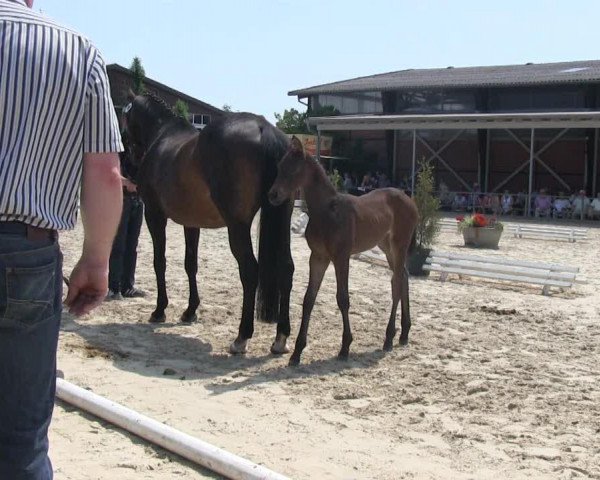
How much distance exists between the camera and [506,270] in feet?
37.4

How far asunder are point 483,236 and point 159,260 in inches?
398

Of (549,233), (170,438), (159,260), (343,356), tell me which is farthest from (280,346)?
(549,233)

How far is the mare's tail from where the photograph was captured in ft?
22.6

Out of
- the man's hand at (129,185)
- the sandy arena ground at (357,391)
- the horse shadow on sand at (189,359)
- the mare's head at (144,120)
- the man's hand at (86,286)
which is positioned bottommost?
the horse shadow on sand at (189,359)

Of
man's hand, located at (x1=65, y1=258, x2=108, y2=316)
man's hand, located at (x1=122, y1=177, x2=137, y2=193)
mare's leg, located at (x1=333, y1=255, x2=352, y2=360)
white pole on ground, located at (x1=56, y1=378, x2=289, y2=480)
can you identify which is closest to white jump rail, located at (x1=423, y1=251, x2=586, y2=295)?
man's hand, located at (x1=122, y1=177, x2=137, y2=193)

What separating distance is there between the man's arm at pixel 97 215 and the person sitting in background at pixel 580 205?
87.9 ft

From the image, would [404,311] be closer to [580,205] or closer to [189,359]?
[189,359]

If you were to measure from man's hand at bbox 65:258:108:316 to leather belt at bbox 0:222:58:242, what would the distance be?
0.60 feet

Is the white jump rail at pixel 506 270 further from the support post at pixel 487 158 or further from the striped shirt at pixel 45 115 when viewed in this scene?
the support post at pixel 487 158

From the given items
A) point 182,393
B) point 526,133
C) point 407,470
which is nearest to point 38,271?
point 407,470

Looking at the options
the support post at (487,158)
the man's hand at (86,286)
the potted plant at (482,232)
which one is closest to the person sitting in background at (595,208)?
the support post at (487,158)

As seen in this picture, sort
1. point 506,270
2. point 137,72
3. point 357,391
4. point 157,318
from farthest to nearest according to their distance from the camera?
point 137,72, point 506,270, point 157,318, point 357,391

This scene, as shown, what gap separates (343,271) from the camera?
6.51 meters

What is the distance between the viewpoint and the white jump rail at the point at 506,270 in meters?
10.9
